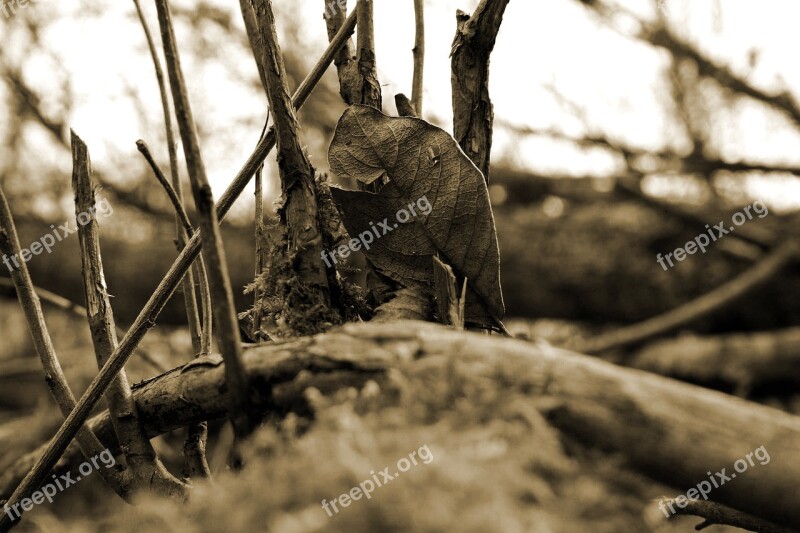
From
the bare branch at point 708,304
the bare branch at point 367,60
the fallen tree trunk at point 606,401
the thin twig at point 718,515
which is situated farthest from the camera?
the bare branch at point 708,304

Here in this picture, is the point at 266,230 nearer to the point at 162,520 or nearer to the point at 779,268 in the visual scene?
the point at 162,520

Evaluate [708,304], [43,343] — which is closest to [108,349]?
[43,343]

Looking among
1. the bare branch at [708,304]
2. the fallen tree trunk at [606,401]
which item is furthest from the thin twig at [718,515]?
the bare branch at [708,304]

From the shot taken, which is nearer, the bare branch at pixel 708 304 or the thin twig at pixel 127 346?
the thin twig at pixel 127 346

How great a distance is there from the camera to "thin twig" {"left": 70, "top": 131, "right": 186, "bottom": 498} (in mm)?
479

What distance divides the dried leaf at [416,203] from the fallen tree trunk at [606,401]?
0.47ft

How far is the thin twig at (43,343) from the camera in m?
0.50

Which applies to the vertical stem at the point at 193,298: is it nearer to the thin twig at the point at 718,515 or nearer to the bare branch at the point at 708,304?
the thin twig at the point at 718,515

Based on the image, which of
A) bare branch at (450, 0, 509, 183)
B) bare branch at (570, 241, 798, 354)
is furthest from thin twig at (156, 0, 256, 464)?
bare branch at (570, 241, 798, 354)

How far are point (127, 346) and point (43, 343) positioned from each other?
117 mm

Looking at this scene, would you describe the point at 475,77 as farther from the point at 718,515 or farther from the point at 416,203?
the point at 718,515

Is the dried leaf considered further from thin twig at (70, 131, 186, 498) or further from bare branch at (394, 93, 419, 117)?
thin twig at (70, 131, 186, 498)

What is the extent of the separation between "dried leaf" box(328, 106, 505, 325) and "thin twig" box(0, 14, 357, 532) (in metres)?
0.06

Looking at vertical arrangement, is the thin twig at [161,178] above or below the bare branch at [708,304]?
above
